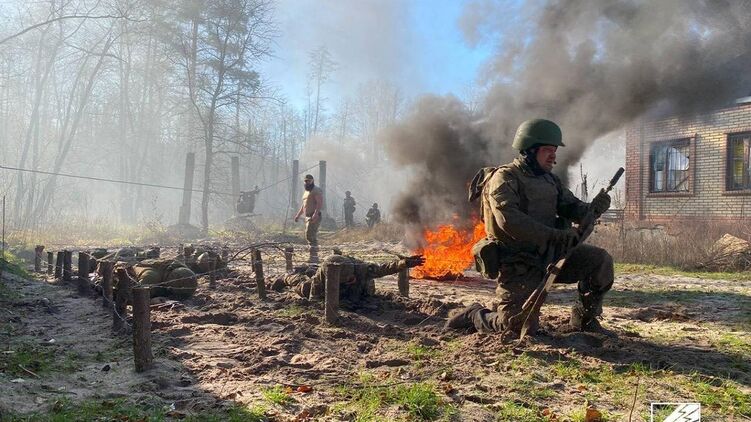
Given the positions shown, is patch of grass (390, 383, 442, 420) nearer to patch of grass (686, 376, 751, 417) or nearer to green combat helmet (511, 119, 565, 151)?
patch of grass (686, 376, 751, 417)

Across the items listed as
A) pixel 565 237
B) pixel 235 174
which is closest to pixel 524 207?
pixel 565 237

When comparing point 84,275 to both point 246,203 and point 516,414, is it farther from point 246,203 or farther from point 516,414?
point 246,203

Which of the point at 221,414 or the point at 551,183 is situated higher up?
the point at 551,183

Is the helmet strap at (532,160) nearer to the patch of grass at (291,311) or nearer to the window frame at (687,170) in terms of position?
the patch of grass at (291,311)

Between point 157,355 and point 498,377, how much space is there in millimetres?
2987

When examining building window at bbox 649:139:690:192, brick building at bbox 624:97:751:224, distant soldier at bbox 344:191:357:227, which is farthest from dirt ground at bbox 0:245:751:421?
distant soldier at bbox 344:191:357:227

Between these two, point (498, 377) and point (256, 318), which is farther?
point (256, 318)

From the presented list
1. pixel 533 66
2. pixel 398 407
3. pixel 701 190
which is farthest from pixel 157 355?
pixel 701 190

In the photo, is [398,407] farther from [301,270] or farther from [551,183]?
[301,270]

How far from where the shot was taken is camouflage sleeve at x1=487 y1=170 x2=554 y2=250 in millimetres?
4629

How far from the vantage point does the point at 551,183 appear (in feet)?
16.8

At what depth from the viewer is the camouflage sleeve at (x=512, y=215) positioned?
463cm

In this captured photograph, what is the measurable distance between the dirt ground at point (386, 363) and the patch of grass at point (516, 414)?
0.01 metres

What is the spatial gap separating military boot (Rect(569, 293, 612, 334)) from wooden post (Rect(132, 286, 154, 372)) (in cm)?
390
